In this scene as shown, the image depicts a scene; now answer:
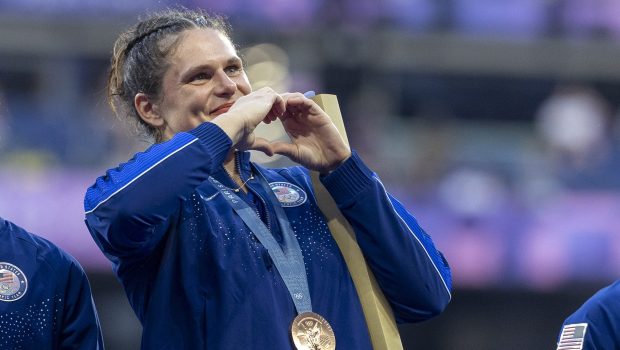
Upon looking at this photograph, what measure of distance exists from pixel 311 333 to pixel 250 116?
523 millimetres

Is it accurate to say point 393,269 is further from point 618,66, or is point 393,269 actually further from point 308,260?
point 618,66

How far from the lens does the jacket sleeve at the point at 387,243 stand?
2793 mm

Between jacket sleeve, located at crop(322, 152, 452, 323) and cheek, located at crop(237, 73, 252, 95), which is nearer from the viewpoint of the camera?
jacket sleeve, located at crop(322, 152, 452, 323)

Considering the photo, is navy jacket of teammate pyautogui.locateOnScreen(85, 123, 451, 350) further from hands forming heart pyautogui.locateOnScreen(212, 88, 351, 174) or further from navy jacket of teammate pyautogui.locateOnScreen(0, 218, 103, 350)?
navy jacket of teammate pyautogui.locateOnScreen(0, 218, 103, 350)

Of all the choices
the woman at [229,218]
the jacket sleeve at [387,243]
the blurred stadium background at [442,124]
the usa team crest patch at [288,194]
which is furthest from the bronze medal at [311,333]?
the blurred stadium background at [442,124]

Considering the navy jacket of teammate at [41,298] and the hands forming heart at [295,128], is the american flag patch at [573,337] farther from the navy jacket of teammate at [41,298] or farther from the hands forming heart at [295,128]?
the navy jacket of teammate at [41,298]

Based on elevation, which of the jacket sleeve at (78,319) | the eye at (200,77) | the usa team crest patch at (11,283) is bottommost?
the jacket sleeve at (78,319)

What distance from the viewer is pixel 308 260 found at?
2.81 metres

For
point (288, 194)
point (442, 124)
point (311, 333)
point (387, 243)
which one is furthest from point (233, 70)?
point (442, 124)

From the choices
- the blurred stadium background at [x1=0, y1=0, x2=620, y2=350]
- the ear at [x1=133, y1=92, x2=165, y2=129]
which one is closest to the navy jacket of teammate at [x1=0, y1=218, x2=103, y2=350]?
the ear at [x1=133, y1=92, x2=165, y2=129]

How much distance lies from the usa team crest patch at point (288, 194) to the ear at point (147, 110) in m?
0.33

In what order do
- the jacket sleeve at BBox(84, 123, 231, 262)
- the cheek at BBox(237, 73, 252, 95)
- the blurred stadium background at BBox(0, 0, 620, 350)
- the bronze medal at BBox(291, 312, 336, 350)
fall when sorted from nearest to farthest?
the jacket sleeve at BBox(84, 123, 231, 262)
the bronze medal at BBox(291, 312, 336, 350)
the cheek at BBox(237, 73, 252, 95)
the blurred stadium background at BBox(0, 0, 620, 350)

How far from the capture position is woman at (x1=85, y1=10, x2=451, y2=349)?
8.52 ft

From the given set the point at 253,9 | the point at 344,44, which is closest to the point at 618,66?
the point at 344,44
